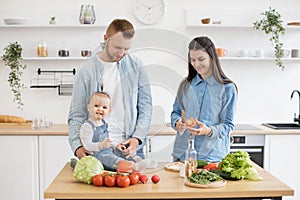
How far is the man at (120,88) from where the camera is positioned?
207cm

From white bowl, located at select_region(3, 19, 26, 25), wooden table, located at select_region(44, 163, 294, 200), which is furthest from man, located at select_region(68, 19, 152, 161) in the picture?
white bowl, located at select_region(3, 19, 26, 25)

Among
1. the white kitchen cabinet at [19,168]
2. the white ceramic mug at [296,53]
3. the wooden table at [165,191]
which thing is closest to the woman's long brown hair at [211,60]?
the wooden table at [165,191]

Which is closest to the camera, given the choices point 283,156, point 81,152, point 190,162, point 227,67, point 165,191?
point 165,191

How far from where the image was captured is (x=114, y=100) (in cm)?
208

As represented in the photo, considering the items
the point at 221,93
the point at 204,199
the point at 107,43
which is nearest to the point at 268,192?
the point at 204,199

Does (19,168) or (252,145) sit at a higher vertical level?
(252,145)

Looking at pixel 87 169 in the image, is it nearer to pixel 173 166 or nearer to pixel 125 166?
pixel 125 166

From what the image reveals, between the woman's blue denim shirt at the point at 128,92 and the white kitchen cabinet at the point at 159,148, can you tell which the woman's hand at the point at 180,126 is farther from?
the woman's blue denim shirt at the point at 128,92

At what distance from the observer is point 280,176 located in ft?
12.2

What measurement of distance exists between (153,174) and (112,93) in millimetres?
467

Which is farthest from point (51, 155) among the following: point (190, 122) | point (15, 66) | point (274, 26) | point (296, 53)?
point (296, 53)

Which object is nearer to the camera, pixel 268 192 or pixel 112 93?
pixel 268 192

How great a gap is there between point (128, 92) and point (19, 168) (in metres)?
1.90

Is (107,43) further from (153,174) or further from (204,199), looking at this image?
(204,199)
